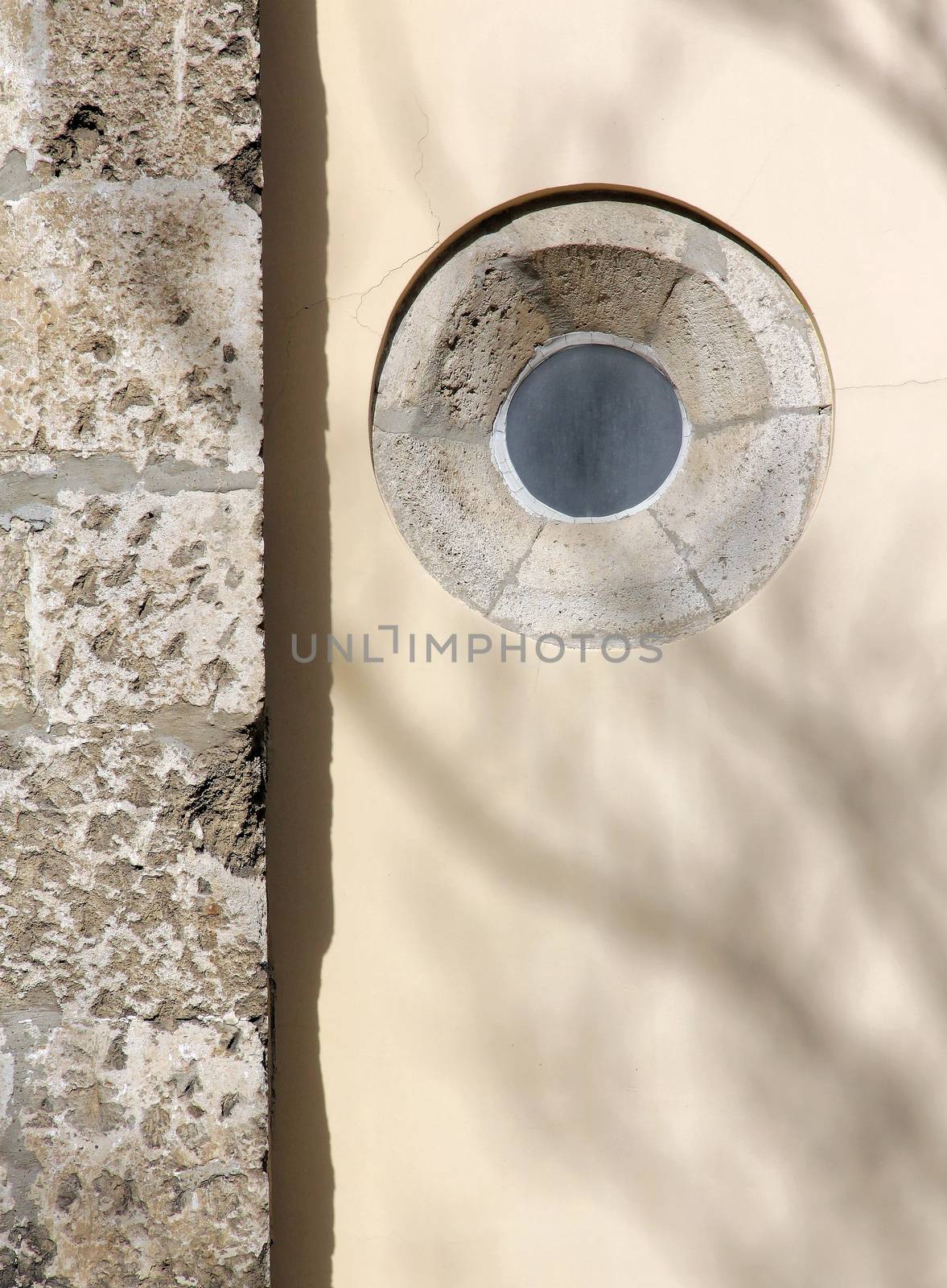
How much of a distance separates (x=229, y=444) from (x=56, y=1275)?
1.30 metres

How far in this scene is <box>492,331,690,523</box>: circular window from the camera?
2.30m

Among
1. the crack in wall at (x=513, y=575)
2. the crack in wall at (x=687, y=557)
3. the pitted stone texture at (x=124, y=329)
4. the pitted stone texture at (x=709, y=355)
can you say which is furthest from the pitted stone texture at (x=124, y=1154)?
the pitted stone texture at (x=709, y=355)

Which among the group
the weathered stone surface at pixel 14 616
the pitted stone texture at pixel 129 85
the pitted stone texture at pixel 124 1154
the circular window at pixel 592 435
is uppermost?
the pitted stone texture at pixel 129 85

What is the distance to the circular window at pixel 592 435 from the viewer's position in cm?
230

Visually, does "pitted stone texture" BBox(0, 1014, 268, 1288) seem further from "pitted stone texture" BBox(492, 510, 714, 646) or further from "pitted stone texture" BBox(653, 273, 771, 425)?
"pitted stone texture" BBox(653, 273, 771, 425)

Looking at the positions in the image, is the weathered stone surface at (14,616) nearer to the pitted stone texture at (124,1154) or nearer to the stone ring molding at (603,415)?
the pitted stone texture at (124,1154)

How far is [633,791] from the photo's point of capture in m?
2.15

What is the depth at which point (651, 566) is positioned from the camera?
224 cm

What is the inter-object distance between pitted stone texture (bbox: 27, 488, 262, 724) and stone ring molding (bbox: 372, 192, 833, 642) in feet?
2.02

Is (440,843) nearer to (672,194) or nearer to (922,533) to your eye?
(922,533)

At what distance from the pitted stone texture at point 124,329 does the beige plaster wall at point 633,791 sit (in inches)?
20.7

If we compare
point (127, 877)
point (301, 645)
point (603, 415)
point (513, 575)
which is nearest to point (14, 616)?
point (127, 877)

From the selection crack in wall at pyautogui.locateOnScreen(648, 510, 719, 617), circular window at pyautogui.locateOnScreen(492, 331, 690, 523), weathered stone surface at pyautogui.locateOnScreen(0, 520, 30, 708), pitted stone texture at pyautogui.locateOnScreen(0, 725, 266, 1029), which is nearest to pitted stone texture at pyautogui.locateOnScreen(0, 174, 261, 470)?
weathered stone surface at pyautogui.locateOnScreen(0, 520, 30, 708)

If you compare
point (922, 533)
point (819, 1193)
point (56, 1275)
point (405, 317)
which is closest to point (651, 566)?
point (922, 533)
